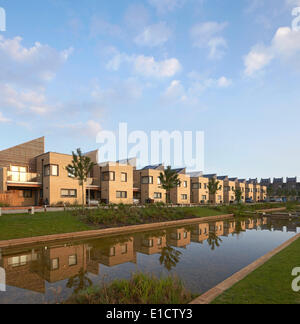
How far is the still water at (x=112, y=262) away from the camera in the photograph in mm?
7242

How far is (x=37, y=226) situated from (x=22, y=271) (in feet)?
25.6

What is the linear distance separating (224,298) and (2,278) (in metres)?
7.92

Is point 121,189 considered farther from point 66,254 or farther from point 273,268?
point 273,268

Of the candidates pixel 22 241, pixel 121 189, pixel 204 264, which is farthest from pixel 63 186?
pixel 204 264

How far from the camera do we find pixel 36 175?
1235 inches

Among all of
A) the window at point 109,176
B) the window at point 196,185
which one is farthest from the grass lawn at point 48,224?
the window at point 196,185

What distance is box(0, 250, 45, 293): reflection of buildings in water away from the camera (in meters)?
7.36

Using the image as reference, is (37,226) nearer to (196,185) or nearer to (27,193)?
A: (27,193)

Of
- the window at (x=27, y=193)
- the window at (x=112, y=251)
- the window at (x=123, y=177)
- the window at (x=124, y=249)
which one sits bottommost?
the window at (x=124, y=249)

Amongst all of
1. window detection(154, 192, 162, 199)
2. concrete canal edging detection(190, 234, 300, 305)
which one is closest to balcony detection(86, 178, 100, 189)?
window detection(154, 192, 162, 199)

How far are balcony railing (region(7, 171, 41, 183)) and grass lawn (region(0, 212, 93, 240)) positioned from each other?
1352 centimetres

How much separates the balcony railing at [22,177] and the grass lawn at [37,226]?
13.5m

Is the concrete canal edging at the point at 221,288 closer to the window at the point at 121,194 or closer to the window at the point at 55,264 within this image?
the window at the point at 55,264
